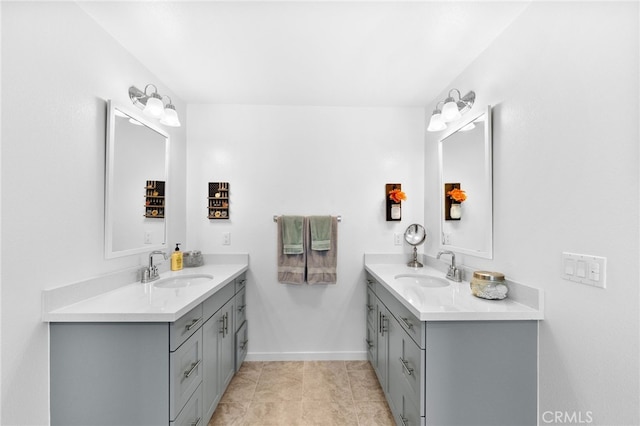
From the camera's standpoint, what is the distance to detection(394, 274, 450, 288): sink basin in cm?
190

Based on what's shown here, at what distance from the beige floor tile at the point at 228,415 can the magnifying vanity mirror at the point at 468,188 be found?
1.83 meters

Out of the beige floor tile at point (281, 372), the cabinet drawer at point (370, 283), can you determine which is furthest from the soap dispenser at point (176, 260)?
the cabinet drawer at point (370, 283)

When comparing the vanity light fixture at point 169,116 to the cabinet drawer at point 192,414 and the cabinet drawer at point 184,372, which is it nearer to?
the cabinet drawer at point 184,372

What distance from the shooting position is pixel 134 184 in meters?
1.68

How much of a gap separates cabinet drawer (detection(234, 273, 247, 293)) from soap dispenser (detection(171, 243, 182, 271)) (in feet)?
1.52

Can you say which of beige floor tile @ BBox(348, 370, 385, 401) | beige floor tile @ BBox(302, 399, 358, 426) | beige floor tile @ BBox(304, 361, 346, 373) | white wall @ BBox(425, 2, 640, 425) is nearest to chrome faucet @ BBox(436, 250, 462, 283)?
white wall @ BBox(425, 2, 640, 425)

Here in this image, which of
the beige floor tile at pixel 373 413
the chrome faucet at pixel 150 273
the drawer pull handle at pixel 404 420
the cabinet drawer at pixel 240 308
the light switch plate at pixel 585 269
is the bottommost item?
the beige floor tile at pixel 373 413

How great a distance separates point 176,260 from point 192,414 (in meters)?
1.08

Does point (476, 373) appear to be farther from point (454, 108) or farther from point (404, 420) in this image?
point (454, 108)

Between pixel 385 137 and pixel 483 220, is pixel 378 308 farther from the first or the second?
pixel 385 137

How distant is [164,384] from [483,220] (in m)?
1.85

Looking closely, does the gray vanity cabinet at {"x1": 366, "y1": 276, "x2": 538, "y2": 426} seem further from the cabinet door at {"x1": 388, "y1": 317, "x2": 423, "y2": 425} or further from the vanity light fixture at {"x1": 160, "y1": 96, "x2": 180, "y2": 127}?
the vanity light fixture at {"x1": 160, "y1": 96, "x2": 180, "y2": 127}

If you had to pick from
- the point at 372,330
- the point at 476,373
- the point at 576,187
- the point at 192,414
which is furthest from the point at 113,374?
the point at 576,187

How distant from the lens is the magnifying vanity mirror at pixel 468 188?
1.53m
